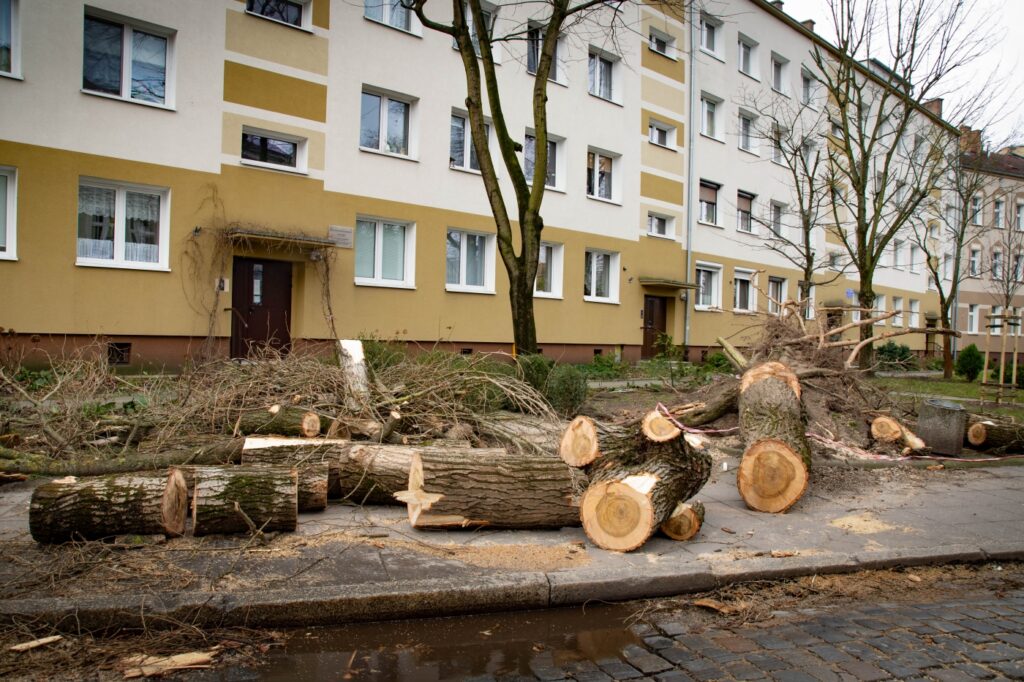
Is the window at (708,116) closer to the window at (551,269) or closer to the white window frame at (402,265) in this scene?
the window at (551,269)

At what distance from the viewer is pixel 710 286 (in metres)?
26.8

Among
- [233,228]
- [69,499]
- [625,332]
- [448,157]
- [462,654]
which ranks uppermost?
[448,157]

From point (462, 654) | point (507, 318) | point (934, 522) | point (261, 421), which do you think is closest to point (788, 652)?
point (462, 654)

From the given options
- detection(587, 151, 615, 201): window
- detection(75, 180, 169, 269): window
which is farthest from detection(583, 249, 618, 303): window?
detection(75, 180, 169, 269): window

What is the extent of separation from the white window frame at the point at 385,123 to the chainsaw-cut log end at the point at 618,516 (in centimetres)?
1326

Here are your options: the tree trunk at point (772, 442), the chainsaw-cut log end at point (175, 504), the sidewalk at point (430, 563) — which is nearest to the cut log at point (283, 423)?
the sidewalk at point (430, 563)

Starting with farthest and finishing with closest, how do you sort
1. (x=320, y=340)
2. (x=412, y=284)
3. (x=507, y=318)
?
(x=507, y=318), (x=412, y=284), (x=320, y=340)

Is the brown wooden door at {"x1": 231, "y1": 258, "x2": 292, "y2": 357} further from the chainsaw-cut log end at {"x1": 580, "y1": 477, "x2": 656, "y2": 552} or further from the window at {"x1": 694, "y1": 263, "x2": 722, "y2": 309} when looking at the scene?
the window at {"x1": 694, "y1": 263, "x2": 722, "y2": 309}

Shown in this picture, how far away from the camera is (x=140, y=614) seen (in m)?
3.48

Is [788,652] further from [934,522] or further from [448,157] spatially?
[448,157]

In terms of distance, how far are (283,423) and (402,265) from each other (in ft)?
36.6

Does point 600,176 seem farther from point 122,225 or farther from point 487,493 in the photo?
point 487,493

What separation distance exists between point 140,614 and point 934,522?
19.2 feet

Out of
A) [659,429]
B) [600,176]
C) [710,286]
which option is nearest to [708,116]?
[710,286]
